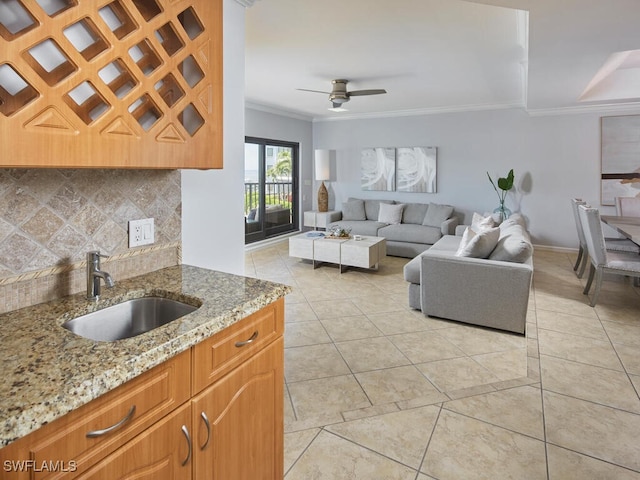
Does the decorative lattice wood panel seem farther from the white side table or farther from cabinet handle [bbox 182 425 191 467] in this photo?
the white side table

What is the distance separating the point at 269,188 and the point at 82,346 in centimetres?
647

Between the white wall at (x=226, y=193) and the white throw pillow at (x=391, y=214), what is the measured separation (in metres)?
5.06

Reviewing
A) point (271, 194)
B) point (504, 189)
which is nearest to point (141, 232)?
point (271, 194)

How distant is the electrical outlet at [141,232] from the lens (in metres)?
1.58

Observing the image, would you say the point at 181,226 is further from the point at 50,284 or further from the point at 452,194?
the point at 452,194

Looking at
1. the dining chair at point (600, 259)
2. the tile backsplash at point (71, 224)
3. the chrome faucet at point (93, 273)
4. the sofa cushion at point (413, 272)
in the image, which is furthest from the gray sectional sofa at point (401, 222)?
the chrome faucet at point (93, 273)

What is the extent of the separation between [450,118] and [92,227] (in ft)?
21.9

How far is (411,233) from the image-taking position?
244 inches

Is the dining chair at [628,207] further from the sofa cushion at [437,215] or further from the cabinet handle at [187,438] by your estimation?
the cabinet handle at [187,438]

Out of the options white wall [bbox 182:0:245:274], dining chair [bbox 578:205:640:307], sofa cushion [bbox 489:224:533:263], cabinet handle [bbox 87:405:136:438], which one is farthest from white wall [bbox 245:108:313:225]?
cabinet handle [bbox 87:405:136:438]

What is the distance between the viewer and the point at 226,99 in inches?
76.3

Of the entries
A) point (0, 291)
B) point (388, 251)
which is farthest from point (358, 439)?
point (388, 251)

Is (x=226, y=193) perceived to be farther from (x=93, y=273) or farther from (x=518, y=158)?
(x=518, y=158)

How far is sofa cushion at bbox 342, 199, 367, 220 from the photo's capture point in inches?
287
